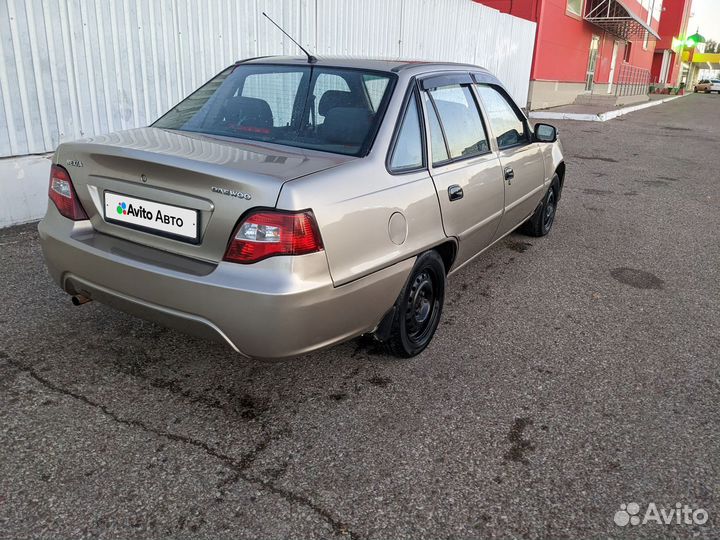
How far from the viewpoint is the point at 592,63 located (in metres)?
29.8

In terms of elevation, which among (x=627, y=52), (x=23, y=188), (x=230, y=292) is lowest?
(x=23, y=188)

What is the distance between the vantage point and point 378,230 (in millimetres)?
2666

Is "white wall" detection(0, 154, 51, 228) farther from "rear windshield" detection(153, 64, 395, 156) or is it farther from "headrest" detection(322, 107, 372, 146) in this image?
"headrest" detection(322, 107, 372, 146)

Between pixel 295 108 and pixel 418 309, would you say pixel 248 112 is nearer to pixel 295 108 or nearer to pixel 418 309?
pixel 295 108

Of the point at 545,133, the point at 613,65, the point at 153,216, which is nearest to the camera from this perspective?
the point at 153,216

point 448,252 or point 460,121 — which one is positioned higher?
point 460,121

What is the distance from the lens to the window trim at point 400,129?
9.34ft

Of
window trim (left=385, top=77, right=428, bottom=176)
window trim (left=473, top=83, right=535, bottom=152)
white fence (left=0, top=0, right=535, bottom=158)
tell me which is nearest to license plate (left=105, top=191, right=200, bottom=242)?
window trim (left=385, top=77, right=428, bottom=176)

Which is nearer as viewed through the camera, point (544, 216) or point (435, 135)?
point (435, 135)

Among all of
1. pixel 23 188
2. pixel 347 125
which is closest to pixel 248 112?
pixel 347 125

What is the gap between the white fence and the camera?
528 cm

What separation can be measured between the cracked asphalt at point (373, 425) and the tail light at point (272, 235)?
778 mm

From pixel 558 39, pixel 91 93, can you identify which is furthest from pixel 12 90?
pixel 558 39

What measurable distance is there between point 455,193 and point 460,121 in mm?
592
